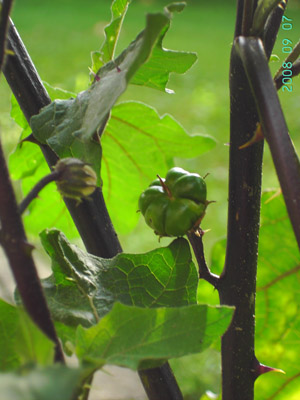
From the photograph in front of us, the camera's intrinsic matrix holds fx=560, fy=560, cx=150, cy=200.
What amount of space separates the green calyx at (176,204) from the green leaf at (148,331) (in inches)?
6.1

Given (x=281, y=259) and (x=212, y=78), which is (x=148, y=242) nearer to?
(x=281, y=259)

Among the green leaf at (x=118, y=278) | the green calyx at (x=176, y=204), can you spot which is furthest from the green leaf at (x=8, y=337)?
the green calyx at (x=176, y=204)

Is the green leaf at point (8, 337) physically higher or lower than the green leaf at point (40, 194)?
higher

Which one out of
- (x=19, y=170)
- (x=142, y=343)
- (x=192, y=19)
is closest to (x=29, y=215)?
(x=19, y=170)

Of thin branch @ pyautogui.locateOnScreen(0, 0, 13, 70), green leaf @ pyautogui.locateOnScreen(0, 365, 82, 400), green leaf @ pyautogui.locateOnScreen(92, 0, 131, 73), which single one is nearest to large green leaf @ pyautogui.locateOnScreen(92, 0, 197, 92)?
green leaf @ pyautogui.locateOnScreen(92, 0, 131, 73)

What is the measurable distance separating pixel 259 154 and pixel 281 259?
0.21m

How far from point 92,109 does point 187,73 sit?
514 cm

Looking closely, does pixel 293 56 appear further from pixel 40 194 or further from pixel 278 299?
pixel 40 194

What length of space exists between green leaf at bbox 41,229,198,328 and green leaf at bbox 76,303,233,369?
3.1 inches

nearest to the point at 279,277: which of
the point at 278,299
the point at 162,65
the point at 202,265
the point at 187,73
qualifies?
the point at 278,299

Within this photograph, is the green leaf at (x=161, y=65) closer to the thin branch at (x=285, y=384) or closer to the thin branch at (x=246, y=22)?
the thin branch at (x=246, y=22)

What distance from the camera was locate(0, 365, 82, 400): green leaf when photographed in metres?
0.22

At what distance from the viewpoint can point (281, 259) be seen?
24.3 inches

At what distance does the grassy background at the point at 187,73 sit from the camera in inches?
106
